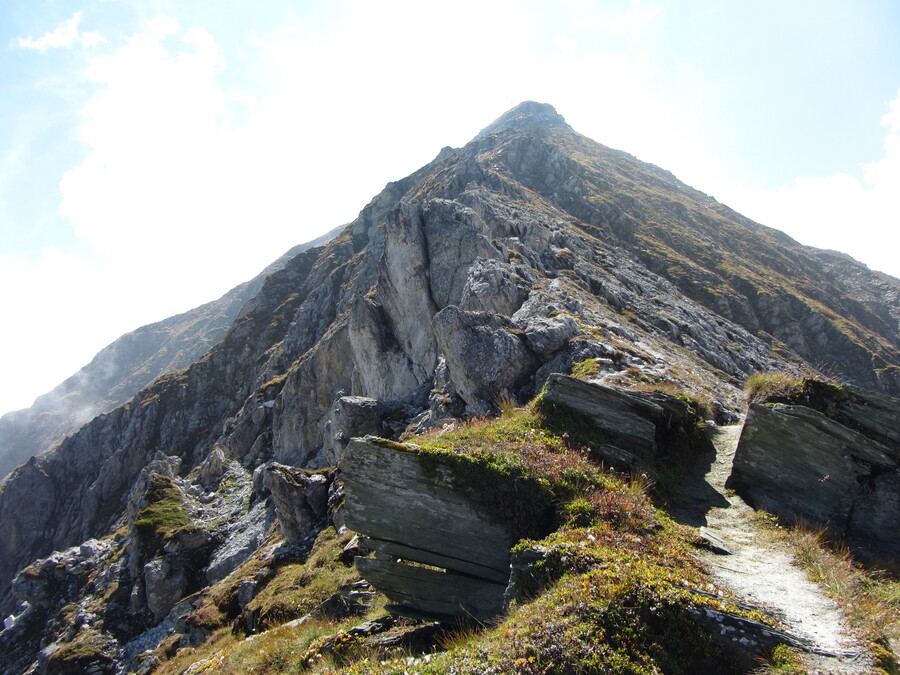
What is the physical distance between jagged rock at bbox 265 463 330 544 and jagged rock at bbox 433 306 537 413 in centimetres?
1083

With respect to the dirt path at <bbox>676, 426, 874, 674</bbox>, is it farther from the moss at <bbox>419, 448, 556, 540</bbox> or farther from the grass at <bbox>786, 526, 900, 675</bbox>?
the moss at <bbox>419, 448, 556, 540</bbox>

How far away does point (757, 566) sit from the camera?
8961 millimetres

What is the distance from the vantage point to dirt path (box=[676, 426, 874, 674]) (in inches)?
232

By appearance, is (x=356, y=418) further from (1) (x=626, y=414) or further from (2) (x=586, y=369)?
(1) (x=626, y=414)

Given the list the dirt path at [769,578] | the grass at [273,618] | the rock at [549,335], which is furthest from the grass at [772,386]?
the grass at [273,618]

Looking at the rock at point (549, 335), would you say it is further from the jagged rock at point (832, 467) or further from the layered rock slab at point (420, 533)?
the layered rock slab at point (420, 533)

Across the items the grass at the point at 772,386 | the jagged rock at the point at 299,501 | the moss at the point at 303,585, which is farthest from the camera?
the jagged rock at the point at 299,501

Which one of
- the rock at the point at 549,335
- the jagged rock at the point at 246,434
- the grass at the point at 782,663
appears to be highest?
the rock at the point at 549,335

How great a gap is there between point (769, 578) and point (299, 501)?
24.2m

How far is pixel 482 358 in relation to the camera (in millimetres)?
24516

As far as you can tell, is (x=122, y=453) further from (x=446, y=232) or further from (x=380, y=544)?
(x=380, y=544)

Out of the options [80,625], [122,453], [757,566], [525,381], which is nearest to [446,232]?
[525,381]

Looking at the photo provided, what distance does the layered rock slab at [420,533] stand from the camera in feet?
33.9

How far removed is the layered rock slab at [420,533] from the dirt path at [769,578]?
4936 mm
